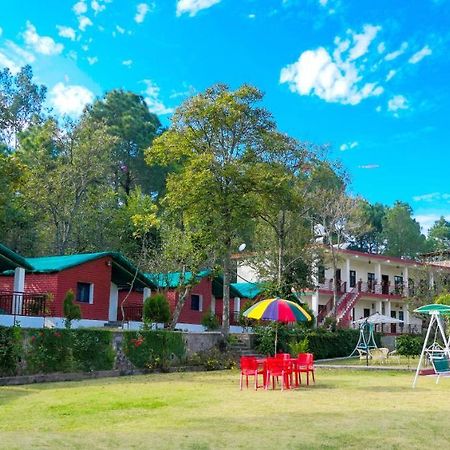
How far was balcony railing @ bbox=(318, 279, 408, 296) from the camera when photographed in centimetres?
4594

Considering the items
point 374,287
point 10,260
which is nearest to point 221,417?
point 10,260

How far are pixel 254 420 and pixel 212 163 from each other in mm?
16932

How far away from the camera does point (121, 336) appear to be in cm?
2020

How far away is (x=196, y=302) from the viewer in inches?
1444

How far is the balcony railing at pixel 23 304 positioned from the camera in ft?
79.5

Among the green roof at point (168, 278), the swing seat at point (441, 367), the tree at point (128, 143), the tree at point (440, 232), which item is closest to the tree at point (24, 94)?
the tree at point (128, 143)

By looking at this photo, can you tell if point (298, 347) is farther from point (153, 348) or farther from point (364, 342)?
point (153, 348)

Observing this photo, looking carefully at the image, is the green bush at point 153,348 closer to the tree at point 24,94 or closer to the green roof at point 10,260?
the green roof at point 10,260

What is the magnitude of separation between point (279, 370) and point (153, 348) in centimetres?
791

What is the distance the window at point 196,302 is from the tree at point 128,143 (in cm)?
1753

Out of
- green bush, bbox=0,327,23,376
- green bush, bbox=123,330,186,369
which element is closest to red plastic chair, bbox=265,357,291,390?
green bush, bbox=123,330,186,369

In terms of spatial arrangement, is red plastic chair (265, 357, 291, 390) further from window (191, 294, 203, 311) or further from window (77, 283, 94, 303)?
window (191, 294, 203, 311)

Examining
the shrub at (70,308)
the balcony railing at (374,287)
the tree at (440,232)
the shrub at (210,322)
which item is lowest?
the shrub at (210,322)

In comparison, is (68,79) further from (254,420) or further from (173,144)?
(254,420)
